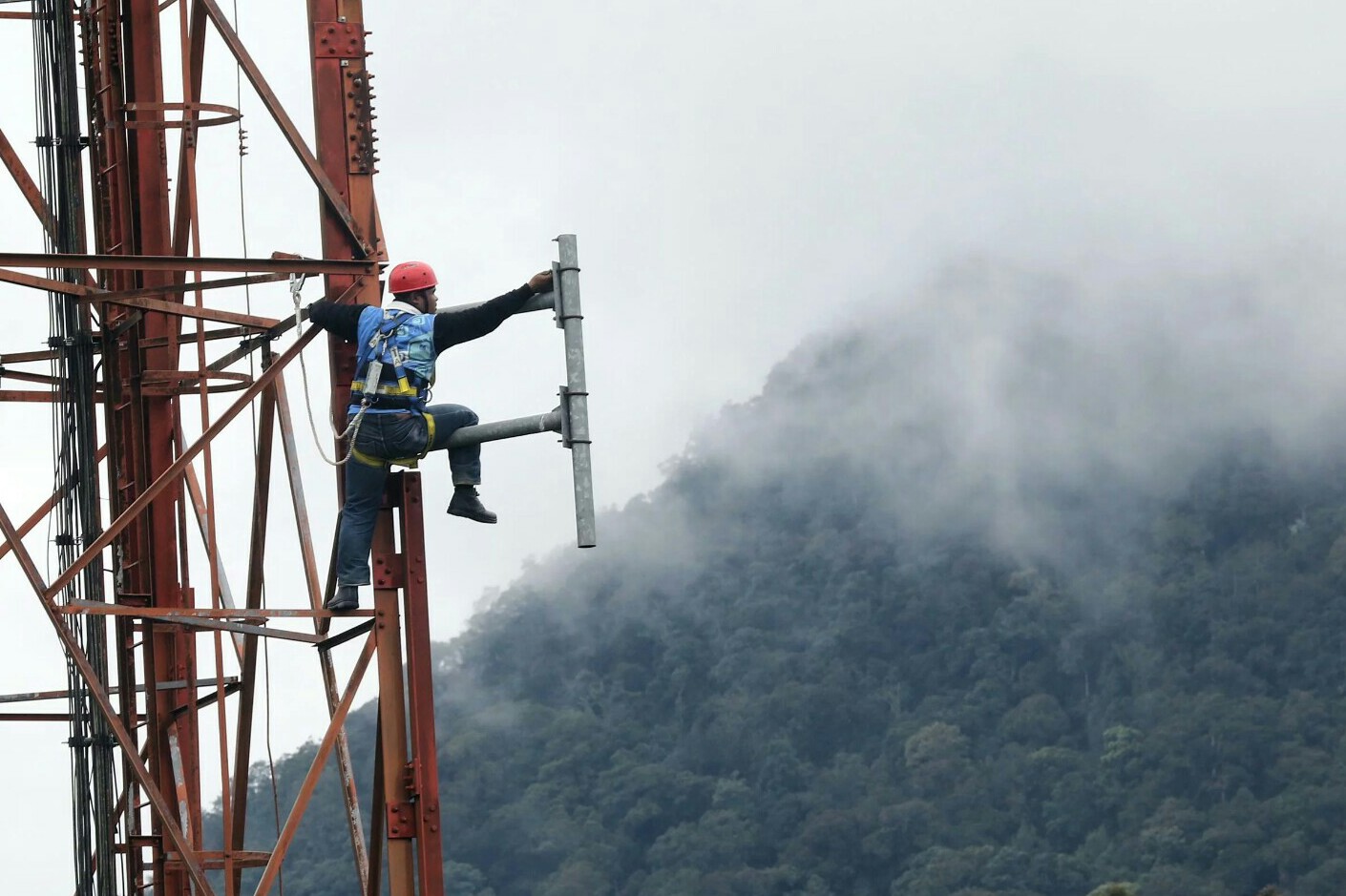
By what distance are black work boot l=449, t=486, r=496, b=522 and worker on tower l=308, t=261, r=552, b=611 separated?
319 millimetres

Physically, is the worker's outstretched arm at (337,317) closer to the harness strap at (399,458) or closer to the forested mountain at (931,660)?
the harness strap at (399,458)

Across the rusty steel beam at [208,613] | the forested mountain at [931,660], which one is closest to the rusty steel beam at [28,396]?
the rusty steel beam at [208,613]

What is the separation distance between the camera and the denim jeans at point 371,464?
10.7m

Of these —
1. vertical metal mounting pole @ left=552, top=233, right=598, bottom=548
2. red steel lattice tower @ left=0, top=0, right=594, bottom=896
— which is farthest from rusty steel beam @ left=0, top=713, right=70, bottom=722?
vertical metal mounting pole @ left=552, top=233, right=598, bottom=548

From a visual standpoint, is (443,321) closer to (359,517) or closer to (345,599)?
(359,517)

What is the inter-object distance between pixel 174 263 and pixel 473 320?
1372 millimetres

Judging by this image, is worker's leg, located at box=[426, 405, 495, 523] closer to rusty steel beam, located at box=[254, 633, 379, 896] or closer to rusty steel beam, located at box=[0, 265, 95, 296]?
rusty steel beam, located at box=[254, 633, 379, 896]

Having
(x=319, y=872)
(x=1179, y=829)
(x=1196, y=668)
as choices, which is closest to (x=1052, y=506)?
(x=1196, y=668)

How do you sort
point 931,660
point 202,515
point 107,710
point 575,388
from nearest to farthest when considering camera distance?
1. point 575,388
2. point 107,710
3. point 202,515
4. point 931,660

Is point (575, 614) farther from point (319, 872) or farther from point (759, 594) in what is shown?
point (319, 872)

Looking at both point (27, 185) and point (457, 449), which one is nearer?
point (457, 449)

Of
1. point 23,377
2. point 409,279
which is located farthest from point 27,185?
point 409,279

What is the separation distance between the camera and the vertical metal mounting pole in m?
10.1

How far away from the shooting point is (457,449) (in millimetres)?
11031
